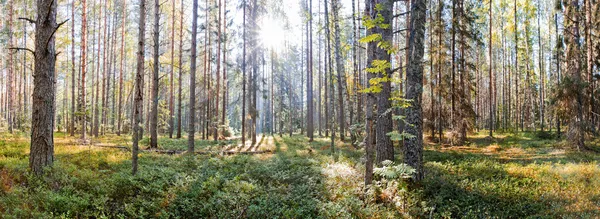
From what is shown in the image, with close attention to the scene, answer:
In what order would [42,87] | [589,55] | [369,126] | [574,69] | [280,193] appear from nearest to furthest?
1. [369,126]
2. [42,87]
3. [280,193]
4. [574,69]
5. [589,55]

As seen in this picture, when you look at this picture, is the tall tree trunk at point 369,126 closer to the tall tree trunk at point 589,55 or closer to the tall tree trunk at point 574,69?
the tall tree trunk at point 574,69

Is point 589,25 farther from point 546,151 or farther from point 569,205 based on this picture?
point 569,205

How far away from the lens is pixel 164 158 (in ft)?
36.7

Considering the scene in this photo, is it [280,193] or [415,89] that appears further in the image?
[415,89]

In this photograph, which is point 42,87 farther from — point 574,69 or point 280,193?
point 574,69

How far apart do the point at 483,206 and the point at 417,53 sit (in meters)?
4.04

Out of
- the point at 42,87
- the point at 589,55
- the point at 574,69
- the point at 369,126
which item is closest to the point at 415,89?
the point at 369,126

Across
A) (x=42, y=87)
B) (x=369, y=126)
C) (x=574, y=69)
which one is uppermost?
(x=574, y=69)

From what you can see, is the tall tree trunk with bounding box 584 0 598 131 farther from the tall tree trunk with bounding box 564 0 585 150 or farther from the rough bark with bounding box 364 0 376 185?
the rough bark with bounding box 364 0 376 185

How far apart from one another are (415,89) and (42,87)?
29.1 ft

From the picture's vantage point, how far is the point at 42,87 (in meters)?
6.77

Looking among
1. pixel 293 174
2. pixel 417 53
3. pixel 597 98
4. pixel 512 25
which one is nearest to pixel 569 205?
pixel 417 53

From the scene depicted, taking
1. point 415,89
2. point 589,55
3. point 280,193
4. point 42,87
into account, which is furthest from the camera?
point 589,55

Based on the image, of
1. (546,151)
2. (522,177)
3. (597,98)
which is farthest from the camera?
(597,98)
